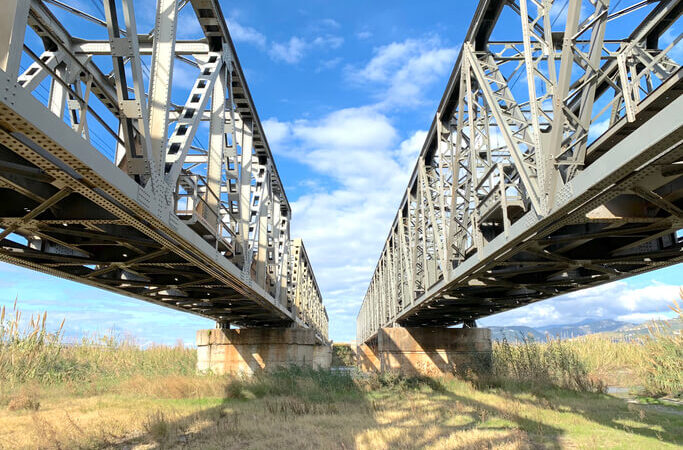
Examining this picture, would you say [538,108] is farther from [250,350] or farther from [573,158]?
[250,350]

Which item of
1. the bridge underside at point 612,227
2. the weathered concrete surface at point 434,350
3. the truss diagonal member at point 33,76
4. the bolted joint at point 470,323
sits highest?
the truss diagonal member at point 33,76

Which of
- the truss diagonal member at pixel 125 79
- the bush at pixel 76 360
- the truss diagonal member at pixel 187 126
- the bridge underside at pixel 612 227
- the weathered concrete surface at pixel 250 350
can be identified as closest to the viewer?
the bridge underside at pixel 612 227

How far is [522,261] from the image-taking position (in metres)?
10.6

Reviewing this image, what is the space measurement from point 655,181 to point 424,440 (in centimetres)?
700

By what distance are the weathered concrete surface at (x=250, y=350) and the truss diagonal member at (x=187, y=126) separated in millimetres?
16007

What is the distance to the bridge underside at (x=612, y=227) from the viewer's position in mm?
5164

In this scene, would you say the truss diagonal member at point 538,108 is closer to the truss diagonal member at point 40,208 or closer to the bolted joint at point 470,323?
the truss diagonal member at point 40,208

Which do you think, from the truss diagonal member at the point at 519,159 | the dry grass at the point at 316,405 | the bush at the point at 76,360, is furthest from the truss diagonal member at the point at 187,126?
the bush at the point at 76,360

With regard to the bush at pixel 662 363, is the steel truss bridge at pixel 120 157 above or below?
above

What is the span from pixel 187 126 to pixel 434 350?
19102 mm

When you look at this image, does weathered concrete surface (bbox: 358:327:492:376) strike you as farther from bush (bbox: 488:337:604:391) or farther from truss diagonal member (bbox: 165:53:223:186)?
truss diagonal member (bbox: 165:53:223:186)

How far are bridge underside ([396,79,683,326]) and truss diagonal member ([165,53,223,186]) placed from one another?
566 centimetres

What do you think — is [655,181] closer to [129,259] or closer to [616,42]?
[616,42]

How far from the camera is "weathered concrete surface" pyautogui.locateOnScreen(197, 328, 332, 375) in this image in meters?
23.1
